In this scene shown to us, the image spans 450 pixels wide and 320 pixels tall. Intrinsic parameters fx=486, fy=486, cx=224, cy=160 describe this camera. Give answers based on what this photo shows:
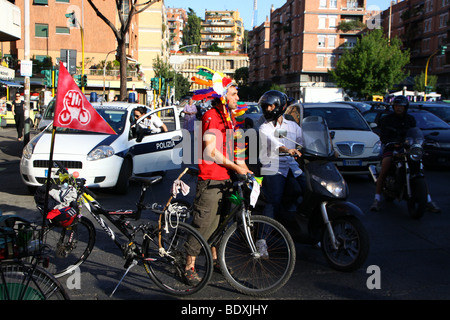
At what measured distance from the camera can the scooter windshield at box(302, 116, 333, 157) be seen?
4.98m

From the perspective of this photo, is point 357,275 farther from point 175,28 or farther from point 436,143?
point 175,28

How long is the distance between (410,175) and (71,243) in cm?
503

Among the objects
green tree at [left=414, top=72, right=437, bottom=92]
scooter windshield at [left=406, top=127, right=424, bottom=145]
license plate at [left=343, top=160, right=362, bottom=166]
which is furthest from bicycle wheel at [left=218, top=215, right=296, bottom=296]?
green tree at [left=414, top=72, right=437, bottom=92]

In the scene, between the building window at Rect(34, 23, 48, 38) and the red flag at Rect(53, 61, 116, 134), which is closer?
the red flag at Rect(53, 61, 116, 134)

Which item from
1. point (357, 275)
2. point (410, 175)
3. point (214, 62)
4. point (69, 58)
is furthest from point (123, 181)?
point (214, 62)

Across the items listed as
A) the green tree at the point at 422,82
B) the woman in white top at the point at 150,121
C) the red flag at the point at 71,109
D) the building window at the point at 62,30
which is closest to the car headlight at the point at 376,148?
the woman in white top at the point at 150,121

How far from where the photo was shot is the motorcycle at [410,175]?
7.07 m

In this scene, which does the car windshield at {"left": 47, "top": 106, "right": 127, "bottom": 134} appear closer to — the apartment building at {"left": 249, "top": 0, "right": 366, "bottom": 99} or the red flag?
the red flag

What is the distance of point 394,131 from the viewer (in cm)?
764

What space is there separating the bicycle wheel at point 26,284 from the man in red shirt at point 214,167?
1483 millimetres

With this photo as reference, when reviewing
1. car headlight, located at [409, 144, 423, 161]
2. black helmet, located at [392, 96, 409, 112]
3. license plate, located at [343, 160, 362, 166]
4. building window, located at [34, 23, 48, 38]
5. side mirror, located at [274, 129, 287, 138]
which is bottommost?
license plate, located at [343, 160, 362, 166]

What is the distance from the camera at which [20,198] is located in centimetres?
842

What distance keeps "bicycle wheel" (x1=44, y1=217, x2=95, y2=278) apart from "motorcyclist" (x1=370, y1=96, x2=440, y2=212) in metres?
4.73
